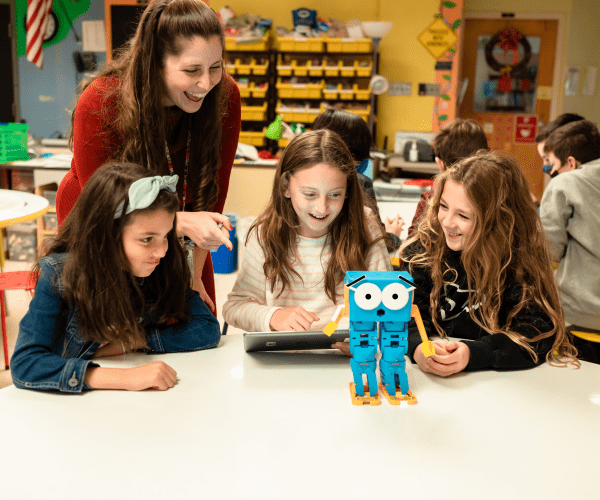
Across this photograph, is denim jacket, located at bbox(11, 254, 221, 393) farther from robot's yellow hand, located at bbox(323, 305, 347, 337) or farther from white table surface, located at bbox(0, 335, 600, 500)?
robot's yellow hand, located at bbox(323, 305, 347, 337)

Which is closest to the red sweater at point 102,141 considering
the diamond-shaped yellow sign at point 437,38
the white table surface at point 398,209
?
the white table surface at point 398,209

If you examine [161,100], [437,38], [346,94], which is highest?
[437,38]

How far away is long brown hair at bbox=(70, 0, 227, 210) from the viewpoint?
1.35 metres

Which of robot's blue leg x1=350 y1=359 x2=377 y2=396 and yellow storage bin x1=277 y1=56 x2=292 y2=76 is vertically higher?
yellow storage bin x1=277 y1=56 x2=292 y2=76

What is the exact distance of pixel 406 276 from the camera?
3.33ft

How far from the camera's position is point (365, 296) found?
1.00 metres

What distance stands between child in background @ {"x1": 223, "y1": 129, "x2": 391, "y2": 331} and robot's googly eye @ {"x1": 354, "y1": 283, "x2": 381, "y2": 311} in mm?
487

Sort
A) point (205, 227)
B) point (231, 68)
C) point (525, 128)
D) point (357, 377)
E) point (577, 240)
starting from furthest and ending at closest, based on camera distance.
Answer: point (525, 128) → point (231, 68) → point (577, 240) → point (205, 227) → point (357, 377)

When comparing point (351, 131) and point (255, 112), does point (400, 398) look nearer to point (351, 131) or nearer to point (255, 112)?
point (351, 131)

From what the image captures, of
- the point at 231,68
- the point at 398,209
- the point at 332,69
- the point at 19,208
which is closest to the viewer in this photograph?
the point at 19,208

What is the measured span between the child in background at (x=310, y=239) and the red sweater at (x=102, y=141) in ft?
0.63

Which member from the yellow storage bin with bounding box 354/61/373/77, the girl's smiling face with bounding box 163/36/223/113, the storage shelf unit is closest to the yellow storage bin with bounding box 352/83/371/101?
the storage shelf unit

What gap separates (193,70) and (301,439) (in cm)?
88

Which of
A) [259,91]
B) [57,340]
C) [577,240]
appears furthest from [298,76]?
[57,340]
